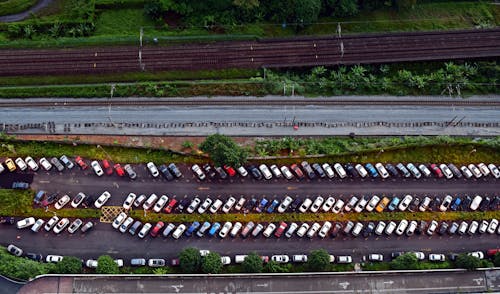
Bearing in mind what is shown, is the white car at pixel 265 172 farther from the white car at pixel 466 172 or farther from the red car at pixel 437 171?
the white car at pixel 466 172

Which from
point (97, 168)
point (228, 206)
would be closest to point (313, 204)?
point (228, 206)

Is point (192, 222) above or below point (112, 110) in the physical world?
below

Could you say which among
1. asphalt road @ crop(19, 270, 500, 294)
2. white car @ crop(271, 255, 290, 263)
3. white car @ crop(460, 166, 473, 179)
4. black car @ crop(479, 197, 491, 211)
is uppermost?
white car @ crop(460, 166, 473, 179)

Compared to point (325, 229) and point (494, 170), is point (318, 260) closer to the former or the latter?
point (325, 229)

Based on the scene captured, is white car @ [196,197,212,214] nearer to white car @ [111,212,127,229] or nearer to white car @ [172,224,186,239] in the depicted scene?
white car @ [172,224,186,239]

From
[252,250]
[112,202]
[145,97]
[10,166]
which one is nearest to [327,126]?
[252,250]

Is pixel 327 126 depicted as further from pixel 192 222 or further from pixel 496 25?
pixel 496 25

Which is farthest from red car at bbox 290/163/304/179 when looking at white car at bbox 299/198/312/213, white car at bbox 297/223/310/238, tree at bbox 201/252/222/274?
tree at bbox 201/252/222/274
